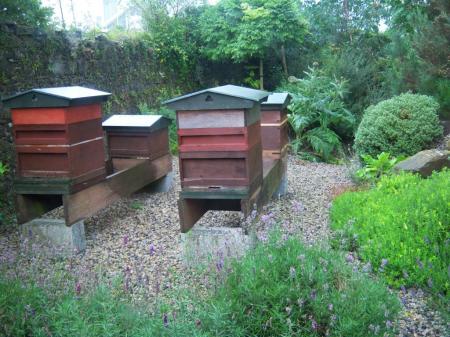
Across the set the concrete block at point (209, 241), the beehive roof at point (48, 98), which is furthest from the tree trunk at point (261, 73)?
the concrete block at point (209, 241)

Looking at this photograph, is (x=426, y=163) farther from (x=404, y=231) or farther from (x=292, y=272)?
(x=292, y=272)

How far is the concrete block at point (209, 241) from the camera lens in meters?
3.79

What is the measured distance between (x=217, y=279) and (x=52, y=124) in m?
2.26

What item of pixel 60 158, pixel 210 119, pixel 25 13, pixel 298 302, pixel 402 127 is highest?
pixel 25 13

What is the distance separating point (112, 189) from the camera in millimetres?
5195

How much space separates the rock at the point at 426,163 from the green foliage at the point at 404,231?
935 mm

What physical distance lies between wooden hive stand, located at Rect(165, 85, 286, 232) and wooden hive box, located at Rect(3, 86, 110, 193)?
968 millimetres

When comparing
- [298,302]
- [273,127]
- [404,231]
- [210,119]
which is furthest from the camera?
[273,127]

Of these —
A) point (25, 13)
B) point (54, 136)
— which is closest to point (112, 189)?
point (54, 136)

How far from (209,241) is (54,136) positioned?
5.62 ft

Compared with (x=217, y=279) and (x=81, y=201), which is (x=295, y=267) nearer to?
(x=217, y=279)

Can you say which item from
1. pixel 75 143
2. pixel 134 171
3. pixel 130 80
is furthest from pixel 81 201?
pixel 130 80

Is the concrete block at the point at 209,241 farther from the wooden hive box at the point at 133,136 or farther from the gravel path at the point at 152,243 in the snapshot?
the wooden hive box at the point at 133,136

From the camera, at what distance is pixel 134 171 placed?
5742 millimetres
